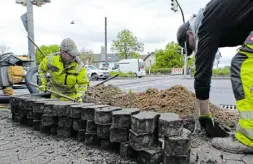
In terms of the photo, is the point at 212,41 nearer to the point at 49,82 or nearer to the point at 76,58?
the point at 76,58

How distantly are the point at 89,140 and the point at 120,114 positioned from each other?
0.57 metres

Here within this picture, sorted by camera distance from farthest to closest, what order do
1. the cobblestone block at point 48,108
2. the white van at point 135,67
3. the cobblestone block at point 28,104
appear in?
the white van at point 135,67 < the cobblestone block at point 28,104 < the cobblestone block at point 48,108

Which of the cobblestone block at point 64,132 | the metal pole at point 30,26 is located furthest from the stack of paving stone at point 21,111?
the metal pole at point 30,26

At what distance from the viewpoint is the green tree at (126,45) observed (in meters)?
48.5

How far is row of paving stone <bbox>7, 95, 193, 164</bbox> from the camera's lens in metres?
1.78

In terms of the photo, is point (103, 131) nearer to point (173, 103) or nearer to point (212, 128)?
point (212, 128)

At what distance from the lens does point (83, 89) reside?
4.12 metres

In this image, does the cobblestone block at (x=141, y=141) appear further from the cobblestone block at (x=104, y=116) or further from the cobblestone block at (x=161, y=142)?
the cobblestone block at (x=104, y=116)

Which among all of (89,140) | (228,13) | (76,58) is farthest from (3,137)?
(228,13)

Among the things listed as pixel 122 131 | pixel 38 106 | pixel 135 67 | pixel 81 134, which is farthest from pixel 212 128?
pixel 135 67

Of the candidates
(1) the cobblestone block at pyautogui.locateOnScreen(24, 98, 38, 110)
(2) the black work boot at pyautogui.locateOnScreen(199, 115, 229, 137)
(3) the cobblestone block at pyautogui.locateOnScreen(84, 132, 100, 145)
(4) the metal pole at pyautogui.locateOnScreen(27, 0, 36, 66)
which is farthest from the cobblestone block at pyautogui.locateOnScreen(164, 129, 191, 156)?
(4) the metal pole at pyautogui.locateOnScreen(27, 0, 36, 66)

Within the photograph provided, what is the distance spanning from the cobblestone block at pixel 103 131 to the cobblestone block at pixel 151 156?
45 centimetres

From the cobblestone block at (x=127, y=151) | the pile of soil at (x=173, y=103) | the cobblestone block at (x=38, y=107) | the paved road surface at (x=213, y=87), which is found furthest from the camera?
the paved road surface at (x=213, y=87)

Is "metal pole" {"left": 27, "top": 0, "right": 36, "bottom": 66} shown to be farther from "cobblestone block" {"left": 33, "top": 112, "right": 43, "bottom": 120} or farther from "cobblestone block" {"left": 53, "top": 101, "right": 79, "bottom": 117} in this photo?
"cobblestone block" {"left": 53, "top": 101, "right": 79, "bottom": 117}
